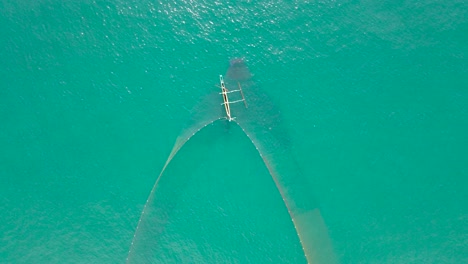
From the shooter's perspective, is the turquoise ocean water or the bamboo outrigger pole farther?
the turquoise ocean water

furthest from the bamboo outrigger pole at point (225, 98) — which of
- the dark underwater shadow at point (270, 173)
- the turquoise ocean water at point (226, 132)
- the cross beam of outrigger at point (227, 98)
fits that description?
the turquoise ocean water at point (226, 132)

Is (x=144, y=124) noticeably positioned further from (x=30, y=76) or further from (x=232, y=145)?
(x=30, y=76)

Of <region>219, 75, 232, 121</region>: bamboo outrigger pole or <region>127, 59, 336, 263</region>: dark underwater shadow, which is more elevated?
<region>219, 75, 232, 121</region>: bamboo outrigger pole

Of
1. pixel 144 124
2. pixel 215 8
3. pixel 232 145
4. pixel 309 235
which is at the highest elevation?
pixel 215 8

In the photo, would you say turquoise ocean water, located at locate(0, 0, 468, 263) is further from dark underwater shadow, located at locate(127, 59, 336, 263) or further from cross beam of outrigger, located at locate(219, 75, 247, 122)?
cross beam of outrigger, located at locate(219, 75, 247, 122)

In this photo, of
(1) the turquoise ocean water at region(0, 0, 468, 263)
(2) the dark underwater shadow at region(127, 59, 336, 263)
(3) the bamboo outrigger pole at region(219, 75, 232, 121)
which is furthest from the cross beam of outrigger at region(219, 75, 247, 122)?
(1) the turquoise ocean water at region(0, 0, 468, 263)

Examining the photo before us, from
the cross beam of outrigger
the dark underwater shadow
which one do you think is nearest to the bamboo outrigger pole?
the cross beam of outrigger

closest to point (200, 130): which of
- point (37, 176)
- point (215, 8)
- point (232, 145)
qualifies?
point (232, 145)

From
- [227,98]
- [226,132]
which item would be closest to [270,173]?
[226,132]
